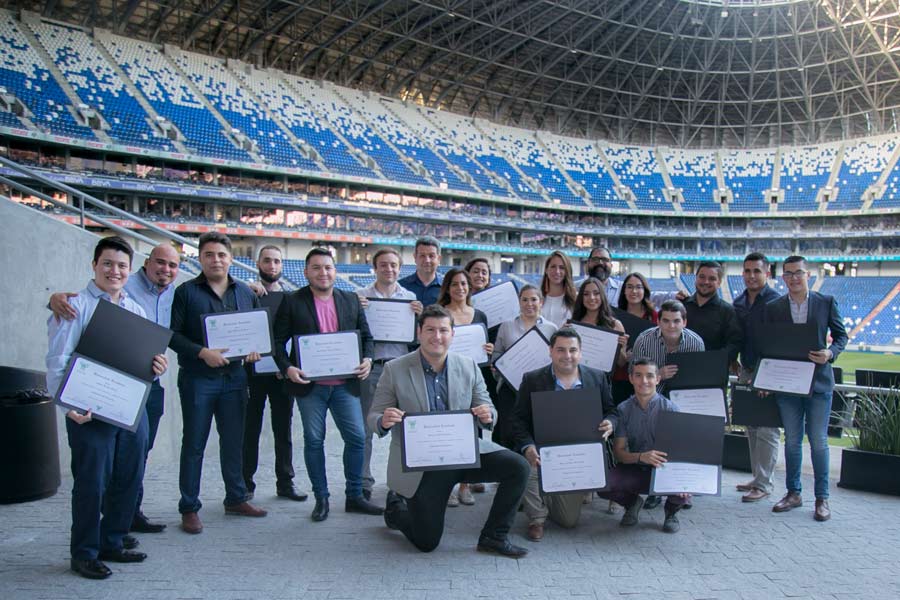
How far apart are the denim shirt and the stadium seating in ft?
95.2

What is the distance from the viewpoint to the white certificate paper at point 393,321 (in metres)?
5.85

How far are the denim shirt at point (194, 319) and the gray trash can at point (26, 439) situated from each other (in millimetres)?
1578

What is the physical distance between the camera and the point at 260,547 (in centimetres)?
456

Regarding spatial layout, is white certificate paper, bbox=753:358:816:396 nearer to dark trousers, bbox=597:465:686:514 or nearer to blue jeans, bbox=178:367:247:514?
dark trousers, bbox=597:465:686:514

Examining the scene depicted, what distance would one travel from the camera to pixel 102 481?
3949 millimetres

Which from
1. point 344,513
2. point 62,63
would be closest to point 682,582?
point 344,513

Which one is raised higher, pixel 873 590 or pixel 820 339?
pixel 820 339

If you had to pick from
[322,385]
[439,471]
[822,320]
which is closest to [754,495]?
[822,320]

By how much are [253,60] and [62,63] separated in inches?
492

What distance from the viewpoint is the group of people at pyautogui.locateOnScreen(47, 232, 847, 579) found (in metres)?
4.14

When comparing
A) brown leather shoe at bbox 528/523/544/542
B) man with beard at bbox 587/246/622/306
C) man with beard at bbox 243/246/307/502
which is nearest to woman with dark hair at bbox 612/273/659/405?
man with beard at bbox 587/246/622/306

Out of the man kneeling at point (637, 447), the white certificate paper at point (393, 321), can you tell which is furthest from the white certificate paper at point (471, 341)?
the man kneeling at point (637, 447)

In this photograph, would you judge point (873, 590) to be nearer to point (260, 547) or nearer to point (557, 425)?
point (557, 425)

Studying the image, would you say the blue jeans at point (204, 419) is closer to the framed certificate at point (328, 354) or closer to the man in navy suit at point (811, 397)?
the framed certificate at point (328, 354)
